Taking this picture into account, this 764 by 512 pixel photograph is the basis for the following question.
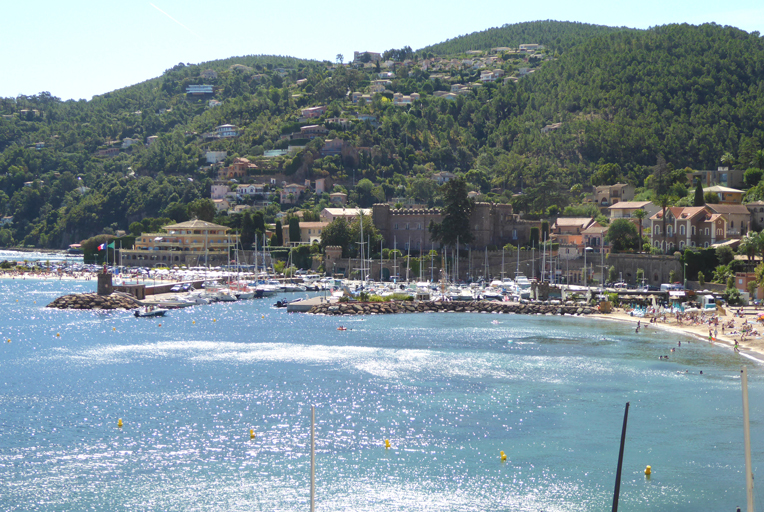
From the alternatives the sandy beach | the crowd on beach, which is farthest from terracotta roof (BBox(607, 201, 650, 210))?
the crowd on beach

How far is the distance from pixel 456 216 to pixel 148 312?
3513cm

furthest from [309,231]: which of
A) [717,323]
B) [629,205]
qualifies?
[717,323]

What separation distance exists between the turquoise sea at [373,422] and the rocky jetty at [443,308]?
1376cm

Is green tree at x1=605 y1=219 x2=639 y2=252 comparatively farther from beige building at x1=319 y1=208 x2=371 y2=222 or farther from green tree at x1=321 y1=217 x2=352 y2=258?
beige building at x1=319 y1=208 x2=371 y2=222

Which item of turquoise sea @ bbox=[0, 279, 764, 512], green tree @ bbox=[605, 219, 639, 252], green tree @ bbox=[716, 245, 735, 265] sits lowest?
turquoise sea @ bbox=[0, 279, 764, 512]

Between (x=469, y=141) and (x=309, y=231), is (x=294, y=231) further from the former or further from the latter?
(x=469, y=141)

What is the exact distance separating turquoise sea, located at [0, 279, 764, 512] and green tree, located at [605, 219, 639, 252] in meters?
28.5

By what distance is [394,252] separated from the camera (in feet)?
302

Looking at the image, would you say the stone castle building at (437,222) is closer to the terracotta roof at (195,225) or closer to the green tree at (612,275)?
the green tree at (612,275)

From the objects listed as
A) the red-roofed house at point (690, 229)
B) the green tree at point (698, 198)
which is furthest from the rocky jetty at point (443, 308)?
the green tree at point (698, 198)

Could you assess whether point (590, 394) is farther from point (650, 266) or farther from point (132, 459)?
point (650, 266)

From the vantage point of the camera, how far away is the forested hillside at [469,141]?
125m

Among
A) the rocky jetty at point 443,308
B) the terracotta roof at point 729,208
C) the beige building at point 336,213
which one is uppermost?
the beige building at point 336,213

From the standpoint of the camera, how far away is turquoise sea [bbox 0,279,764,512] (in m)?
25.2
